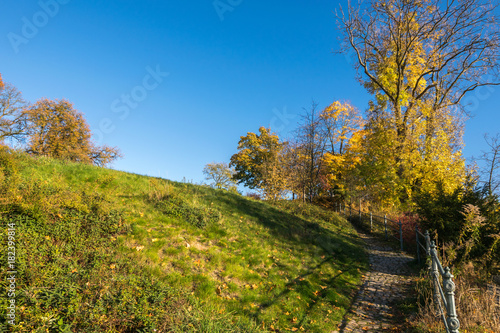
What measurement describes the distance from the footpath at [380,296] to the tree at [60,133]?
2532 centimetres

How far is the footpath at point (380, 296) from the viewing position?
6239 mm

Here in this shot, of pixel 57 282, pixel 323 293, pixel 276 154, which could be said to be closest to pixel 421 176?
pixel 323 293

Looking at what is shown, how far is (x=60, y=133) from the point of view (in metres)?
28.4

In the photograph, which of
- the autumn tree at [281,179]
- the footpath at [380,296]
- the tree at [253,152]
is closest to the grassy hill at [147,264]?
the footpath at [380,296]

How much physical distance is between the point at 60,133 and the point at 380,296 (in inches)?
1322

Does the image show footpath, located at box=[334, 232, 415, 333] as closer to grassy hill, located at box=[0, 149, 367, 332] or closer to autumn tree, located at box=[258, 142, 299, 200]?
grassy hill, located at box=[0, 149, 367, 332]

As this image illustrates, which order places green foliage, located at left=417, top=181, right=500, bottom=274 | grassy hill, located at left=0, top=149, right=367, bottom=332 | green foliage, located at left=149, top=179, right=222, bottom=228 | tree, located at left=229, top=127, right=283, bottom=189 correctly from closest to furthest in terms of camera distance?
1. grassy hill, located at left=0, top=149, right=367, bottom=332
2. green foliage, located at left=417, top=181, right=500, bottom=274
3. green foliage, located at left=149, top=179, right=222, bottom=228
4. tree, located at left=229, top=127, right=283, bottom=189

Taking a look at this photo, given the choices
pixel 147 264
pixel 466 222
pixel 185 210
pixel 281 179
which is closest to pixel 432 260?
pixel 466 222

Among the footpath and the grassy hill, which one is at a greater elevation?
the grassy hill

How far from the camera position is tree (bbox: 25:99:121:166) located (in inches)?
1017

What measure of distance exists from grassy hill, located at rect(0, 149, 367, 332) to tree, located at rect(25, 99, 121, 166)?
19705 millimetres

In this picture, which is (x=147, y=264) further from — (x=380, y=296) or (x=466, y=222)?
(x=466, y=222)

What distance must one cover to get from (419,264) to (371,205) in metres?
19.1

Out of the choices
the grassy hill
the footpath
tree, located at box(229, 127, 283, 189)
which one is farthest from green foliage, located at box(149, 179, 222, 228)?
tree, located at box(229, 127, 283, 189)
